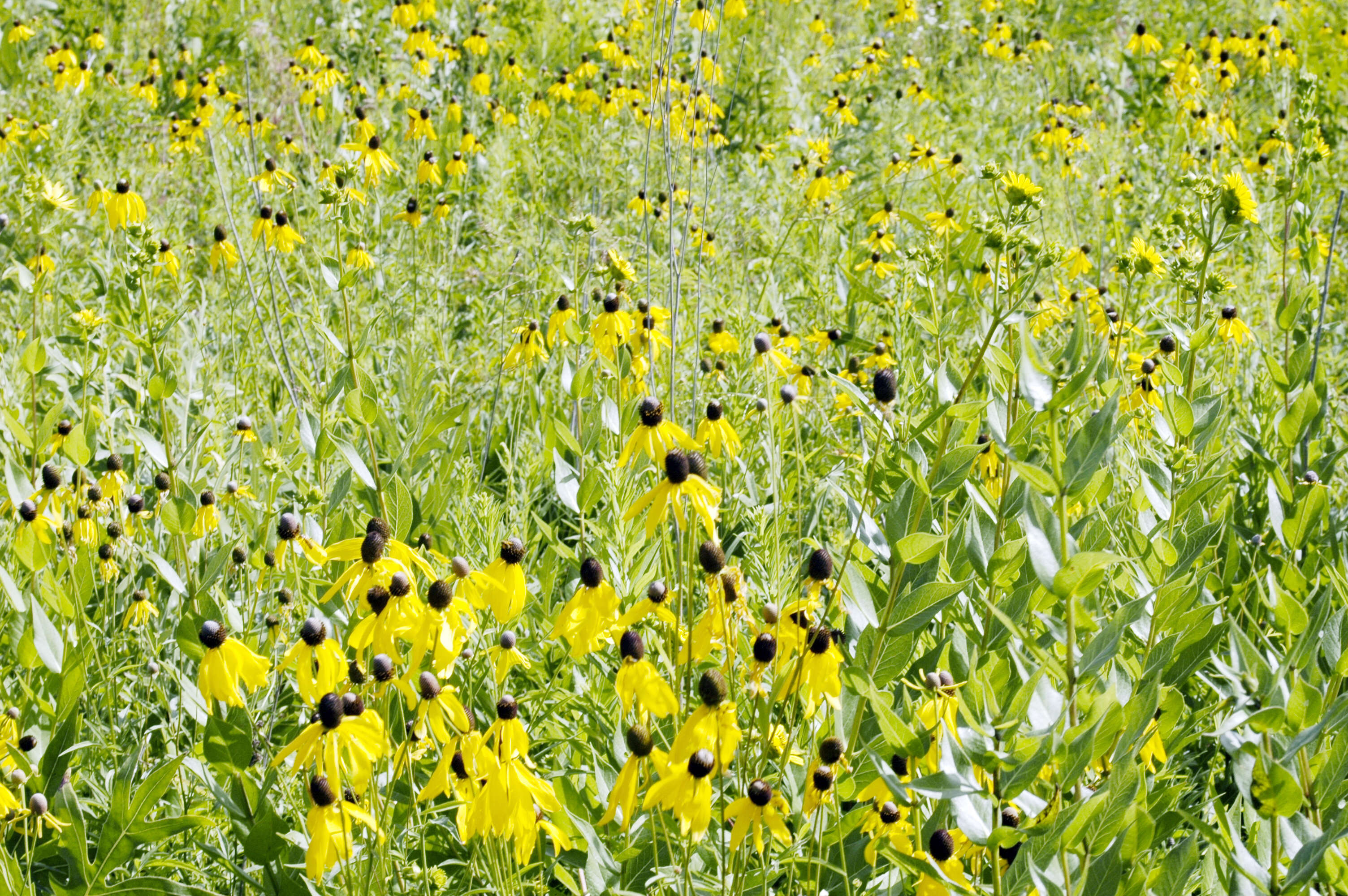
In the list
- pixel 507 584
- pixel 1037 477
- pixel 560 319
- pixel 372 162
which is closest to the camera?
pixel 1037 477

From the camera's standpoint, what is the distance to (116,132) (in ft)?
16.6

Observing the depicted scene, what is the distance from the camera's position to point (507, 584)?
1360 mm

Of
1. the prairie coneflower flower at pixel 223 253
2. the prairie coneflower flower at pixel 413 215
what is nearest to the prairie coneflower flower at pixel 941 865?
the prairie coneflower flower at pixel 223 253

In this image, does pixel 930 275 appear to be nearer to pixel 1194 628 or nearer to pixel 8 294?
pixel 1194 628

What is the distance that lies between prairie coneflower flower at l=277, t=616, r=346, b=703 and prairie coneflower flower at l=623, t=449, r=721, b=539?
386 mm

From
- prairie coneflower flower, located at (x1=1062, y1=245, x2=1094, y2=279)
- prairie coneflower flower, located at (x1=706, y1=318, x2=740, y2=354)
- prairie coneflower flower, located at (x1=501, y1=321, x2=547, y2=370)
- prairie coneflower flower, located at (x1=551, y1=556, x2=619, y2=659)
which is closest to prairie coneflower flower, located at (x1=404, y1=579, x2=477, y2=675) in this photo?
prairie coneflower flower, located at (x1=551, y1=556, x2=619, y2=659)

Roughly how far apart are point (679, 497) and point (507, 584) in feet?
0.86

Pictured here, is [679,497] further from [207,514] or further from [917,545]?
[207,514]

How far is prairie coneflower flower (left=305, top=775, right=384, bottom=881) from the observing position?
1116 millimetres

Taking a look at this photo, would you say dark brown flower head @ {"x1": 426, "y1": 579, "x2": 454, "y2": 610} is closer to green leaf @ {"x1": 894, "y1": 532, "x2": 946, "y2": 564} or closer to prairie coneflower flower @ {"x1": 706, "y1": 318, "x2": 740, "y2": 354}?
green leaf @ {"x1": 894, "y1": 532, "x2": 946, "y2": 564}

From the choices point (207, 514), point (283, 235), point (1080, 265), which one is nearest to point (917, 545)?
point (207, 514)

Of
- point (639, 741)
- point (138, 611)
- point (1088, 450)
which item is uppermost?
point (1088, 450)

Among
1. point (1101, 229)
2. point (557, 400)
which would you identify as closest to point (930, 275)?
point (557, 400)

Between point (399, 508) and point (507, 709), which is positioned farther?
point (399, 508)
